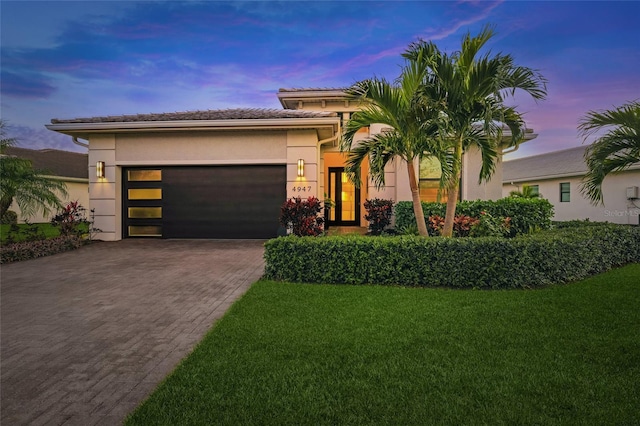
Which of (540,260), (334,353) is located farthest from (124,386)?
(540,260)

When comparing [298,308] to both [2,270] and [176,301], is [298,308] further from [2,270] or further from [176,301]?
[2,270]

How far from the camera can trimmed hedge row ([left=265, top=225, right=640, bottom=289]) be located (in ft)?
18.8

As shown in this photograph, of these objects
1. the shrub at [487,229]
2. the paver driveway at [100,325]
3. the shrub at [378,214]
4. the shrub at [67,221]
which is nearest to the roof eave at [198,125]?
the shrub at [67,221]

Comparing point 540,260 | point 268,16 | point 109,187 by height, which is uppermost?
point 268,16

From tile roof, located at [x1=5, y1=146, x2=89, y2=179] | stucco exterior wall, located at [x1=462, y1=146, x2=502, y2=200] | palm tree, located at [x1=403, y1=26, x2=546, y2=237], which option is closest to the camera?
palm tree, located at [x1=403, y1=26, x2=546, y2=237]

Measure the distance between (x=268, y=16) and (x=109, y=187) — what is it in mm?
7857

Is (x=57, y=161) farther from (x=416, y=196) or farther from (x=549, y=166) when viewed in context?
(x=549, y=166)

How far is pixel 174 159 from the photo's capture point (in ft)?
37.2

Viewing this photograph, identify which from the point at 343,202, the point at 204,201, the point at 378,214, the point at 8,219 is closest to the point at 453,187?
the point at 378,214

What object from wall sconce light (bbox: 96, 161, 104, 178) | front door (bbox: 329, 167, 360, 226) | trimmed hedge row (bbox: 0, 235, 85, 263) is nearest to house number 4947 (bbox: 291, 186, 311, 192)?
front door (bbox: 329, 167, 360, 226)

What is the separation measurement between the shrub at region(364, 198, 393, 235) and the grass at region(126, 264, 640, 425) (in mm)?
7056

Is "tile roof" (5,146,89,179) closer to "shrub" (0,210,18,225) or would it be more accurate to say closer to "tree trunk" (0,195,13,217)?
"shrub" (0,210,18,225)

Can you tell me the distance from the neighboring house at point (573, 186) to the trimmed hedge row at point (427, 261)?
9817 millimetres

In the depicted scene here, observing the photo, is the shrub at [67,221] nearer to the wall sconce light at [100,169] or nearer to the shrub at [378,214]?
the wall sconce light at [100,169]
